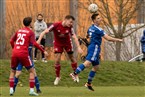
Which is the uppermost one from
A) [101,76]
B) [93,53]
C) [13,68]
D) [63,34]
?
[63,34]

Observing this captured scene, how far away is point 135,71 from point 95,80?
8.10ft

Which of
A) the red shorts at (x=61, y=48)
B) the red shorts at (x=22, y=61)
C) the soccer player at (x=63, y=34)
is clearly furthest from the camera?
the red shorts at (x=61, y=48)

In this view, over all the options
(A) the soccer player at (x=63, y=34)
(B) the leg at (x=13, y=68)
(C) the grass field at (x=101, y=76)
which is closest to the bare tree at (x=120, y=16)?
(C) the grass field at (x=101, y=76)

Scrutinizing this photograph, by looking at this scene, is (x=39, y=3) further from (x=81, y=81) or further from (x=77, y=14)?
(x=81, y=81)

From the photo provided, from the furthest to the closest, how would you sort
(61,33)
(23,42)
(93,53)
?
1. (61,33)
2. (93,53)
3. (23,42)

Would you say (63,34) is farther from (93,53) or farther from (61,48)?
→ (93,53)

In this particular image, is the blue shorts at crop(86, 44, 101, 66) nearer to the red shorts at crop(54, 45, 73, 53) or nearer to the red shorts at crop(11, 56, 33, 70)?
the red shorts at crop(54, 45, 73, 53)

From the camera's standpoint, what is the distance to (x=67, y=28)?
854 inches

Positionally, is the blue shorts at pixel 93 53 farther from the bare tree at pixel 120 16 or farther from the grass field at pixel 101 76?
the bare tree at pixel 120 16

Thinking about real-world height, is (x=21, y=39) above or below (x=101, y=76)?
above

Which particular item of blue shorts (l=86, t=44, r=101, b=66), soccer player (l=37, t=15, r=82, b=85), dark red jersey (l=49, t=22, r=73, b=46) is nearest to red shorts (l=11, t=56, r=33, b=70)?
soccer player (l=37, t=15, r=82, b=85)

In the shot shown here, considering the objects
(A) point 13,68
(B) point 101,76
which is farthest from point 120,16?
(A) point 13,68

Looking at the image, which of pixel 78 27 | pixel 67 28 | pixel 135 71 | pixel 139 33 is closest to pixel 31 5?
pixel 78 27

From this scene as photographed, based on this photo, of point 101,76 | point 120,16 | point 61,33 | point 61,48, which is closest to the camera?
point 61,33
